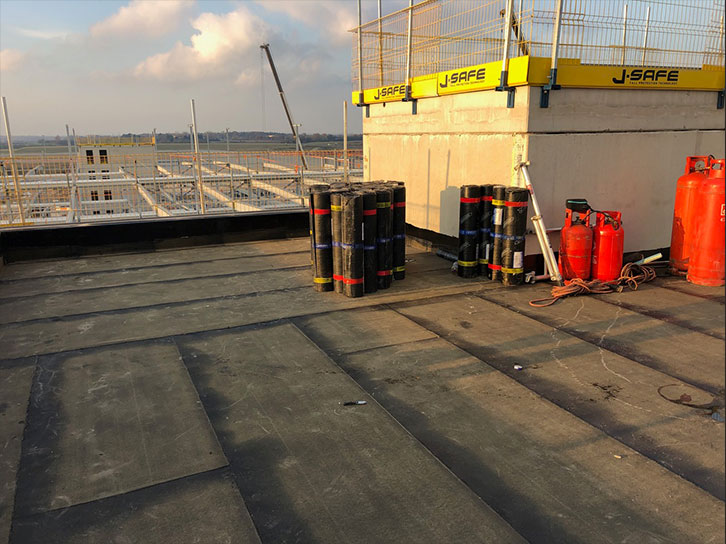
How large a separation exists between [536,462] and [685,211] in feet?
24.8

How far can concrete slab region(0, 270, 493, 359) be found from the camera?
717 centimetres

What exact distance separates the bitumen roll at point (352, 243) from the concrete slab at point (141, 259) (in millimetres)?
4400

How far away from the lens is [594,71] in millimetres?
9375

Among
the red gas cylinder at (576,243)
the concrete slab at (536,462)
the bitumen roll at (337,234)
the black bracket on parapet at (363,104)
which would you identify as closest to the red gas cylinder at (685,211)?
the red gas cylinder at (576,243)

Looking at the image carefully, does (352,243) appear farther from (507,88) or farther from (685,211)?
(685,211)

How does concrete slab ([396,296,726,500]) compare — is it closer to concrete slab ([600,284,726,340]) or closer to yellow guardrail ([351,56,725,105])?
concrete slab ([600,284,726,340])

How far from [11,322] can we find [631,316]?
30.8ft

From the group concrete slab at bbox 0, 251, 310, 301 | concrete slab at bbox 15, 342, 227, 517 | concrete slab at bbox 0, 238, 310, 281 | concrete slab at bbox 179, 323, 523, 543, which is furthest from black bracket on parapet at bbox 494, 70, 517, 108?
concrete slab at bbox 15, 342, 227, 517

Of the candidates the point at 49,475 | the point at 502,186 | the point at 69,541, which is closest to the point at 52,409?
the point at 49,475

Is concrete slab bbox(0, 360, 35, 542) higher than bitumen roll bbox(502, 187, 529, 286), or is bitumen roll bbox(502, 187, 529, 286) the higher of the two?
bitumen roll bbox(502, 187, 529, 286)

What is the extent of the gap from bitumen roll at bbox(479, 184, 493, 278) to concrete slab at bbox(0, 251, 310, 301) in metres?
3.87

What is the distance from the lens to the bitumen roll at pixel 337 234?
345 inches

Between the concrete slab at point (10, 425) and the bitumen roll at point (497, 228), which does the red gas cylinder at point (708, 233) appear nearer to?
the bitumen roll at point (497, 228)

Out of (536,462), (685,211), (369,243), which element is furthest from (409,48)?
(536,462)
